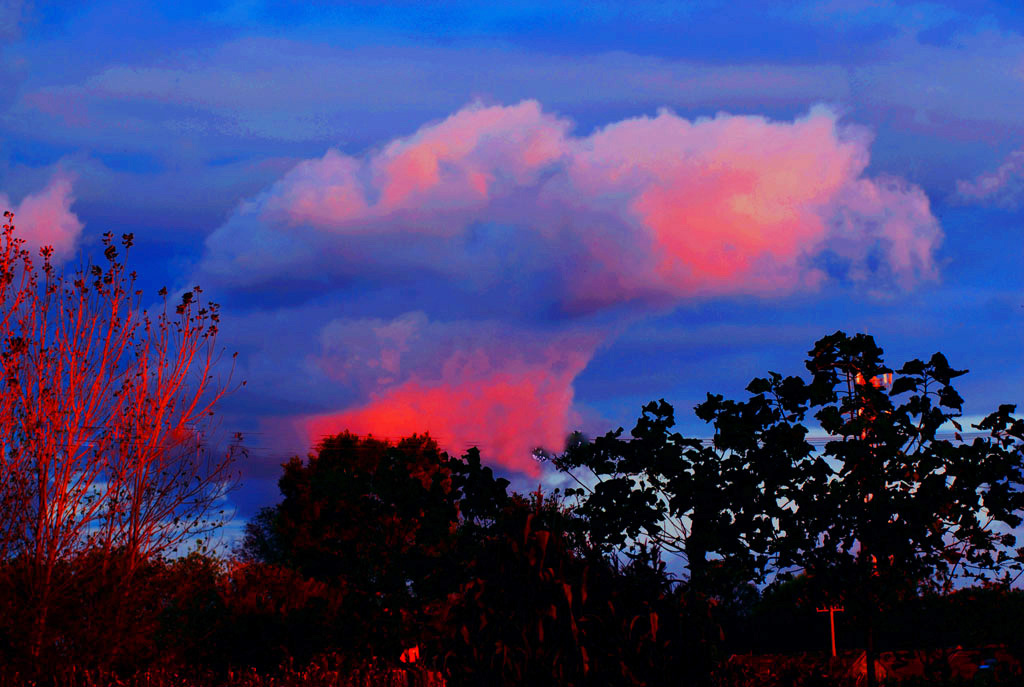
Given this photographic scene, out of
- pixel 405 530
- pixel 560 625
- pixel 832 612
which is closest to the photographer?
pixel 560 625

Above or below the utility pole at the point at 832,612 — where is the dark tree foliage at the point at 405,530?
above

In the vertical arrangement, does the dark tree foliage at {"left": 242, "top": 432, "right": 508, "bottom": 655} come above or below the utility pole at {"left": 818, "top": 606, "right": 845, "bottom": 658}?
above

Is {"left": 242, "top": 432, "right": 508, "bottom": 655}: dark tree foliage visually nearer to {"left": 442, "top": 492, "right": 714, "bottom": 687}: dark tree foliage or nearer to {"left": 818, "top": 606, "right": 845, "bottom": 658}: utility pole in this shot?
{"left": 442, "top": 492, "right": 714, "bottom": 687}: dark tree foliage

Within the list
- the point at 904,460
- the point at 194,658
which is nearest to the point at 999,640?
the point at 904,460

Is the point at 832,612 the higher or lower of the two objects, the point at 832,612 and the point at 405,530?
the lower

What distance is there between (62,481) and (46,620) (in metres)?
2.08

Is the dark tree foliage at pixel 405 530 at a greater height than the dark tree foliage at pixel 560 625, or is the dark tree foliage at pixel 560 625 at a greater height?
the dark tree foliage at pixel 405 530

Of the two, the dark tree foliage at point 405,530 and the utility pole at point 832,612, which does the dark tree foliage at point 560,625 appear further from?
the utility pole at point 832,612

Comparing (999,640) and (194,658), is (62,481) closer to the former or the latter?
(194,658)

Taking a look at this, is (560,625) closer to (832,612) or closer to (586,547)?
(586,547)

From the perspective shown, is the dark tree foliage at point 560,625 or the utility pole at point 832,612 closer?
the dark tree foliage at point 560,625

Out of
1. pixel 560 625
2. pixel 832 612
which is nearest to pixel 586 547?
pixel 560 625

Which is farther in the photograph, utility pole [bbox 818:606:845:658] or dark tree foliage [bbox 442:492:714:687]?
utility pole [bbox 818:606:845:658]

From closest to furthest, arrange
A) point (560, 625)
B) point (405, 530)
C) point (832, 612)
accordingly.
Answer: point (560, 625)
point (405, 530)
point (832, 612)
